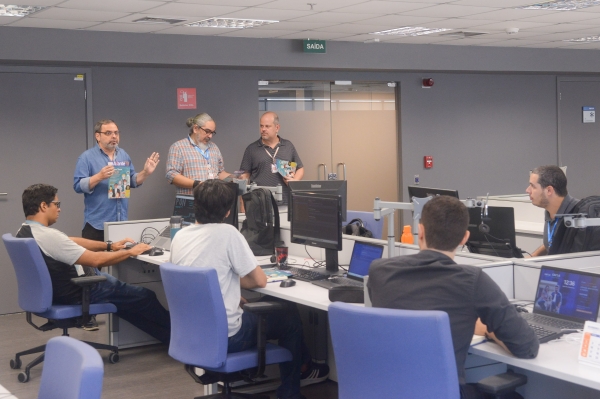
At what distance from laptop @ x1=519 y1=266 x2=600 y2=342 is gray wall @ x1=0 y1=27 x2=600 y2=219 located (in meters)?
4.51

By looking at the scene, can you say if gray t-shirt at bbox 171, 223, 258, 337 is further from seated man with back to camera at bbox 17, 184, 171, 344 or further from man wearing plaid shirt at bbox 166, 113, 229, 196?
man wearing plaid shirt at bbox 166, 113, 229, 196

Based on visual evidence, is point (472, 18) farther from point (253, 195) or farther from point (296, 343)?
point (296, 343)

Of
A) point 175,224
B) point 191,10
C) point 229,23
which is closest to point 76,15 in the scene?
point 191,10

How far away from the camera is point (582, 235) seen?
12.0 feet

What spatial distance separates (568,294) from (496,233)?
46.0 inches

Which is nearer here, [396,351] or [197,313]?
[396,351]

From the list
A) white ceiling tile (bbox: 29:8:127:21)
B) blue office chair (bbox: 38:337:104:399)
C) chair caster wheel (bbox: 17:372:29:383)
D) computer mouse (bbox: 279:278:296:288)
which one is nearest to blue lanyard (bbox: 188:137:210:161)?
white ceiling tile (bbox: 29:8:127:21)

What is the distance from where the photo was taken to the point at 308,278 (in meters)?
3.90

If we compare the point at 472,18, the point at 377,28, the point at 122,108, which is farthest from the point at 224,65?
the point at 472,18

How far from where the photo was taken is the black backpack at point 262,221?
471cm

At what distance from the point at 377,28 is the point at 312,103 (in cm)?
143

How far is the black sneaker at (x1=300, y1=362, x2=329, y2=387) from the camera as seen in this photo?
4.22 metres

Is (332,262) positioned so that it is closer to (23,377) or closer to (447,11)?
(23,377)

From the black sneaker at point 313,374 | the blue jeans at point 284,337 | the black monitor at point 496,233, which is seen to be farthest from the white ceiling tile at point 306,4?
the black sneaker at point 313,374
